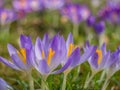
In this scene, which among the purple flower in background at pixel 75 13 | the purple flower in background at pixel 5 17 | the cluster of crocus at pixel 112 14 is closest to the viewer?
the cluster of crocus at pixel 112 14

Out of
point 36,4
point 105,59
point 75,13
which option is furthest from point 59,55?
point 36,4

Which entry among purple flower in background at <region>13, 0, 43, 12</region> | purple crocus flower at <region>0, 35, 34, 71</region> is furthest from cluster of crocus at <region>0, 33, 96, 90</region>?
purple flower in background at <region>13, 0, 43, 12</region>

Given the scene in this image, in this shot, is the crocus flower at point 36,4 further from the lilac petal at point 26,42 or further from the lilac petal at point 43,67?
the lilac petal at point 43,67

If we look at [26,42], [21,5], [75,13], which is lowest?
[26,42]

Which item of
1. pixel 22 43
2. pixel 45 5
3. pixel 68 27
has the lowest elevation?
pixel 22 43

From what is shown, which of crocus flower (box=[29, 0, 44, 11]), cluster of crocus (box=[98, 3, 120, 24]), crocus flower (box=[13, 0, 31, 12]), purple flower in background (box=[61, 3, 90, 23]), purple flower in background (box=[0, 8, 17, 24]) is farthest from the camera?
crocus flower (box=[29, 0, 44, 11])

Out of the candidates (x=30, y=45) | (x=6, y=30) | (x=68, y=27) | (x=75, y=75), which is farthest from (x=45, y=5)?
(x=30, y=45)

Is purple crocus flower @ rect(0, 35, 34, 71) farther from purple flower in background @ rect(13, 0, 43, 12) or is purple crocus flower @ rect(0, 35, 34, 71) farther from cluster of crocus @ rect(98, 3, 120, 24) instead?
purple flower in background @ rect(13, 0, 43, 12)

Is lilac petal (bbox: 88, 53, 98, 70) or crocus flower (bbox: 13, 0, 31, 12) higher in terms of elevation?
crocus flower (bbox: 13, 0, 31, 12)

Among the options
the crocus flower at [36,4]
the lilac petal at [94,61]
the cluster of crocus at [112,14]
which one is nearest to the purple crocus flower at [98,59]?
the lilac petal at [94,61]

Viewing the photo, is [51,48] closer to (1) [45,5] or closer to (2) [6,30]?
(2) [6,30]

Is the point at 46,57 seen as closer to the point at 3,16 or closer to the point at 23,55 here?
the point at 23,55
